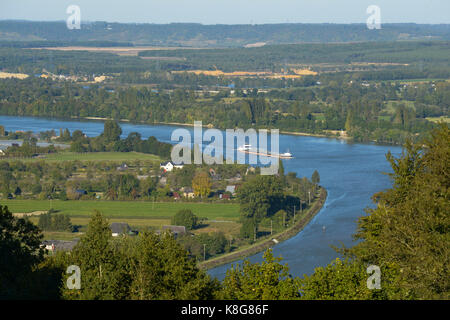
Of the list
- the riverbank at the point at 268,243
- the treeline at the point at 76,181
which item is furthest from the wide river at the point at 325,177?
the treeline at the point at 76,181

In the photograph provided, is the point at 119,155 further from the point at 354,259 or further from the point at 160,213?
the point at 354,259

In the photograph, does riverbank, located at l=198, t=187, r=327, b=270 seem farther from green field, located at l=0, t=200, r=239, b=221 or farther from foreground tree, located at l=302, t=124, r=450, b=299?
foreground tree, located at l=302, t=124, r=450, b=299

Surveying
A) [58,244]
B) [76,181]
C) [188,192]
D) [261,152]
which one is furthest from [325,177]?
[58,244]

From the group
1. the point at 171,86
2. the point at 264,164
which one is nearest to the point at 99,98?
the point at 171,86

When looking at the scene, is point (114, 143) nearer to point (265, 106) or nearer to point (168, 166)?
point (168, 166)

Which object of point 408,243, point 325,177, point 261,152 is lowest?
point 261,152
